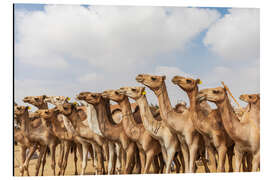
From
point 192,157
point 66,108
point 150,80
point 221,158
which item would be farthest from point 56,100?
point 221,158

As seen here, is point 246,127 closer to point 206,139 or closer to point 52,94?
point 206,139

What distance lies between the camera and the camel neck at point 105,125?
10.4 m

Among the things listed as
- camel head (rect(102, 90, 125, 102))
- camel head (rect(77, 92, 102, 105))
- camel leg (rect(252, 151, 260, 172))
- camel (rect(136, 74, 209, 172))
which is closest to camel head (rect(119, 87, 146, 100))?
camel (rect(136, 74, 209, 172))

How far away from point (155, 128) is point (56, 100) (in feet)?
13.7

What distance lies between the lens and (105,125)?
10.5 metres

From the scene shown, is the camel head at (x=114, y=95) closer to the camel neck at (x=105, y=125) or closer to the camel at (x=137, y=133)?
the camel at (x=137, y=133)

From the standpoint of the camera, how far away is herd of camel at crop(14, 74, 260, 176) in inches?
347

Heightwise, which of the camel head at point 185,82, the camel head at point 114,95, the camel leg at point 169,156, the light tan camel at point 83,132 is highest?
the camel head at point 185,82

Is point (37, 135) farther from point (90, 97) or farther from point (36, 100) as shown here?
point (90, 97)

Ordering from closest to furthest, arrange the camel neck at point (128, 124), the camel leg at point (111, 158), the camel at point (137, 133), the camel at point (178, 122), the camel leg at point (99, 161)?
the camel at point (178, 122) < the camel at point (137, 133) < the camel neck at point (128, 124) < the camel leg at point (111, 158) < the camel leg at point (99, 161)

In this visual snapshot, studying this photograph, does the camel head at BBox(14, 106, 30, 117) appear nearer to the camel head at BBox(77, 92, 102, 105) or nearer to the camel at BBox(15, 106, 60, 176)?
the camel at BBox(15, 106, 60, 176)

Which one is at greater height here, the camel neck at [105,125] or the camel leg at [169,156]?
the camel neck at [105,125]

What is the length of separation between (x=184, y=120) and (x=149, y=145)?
1.20 metres

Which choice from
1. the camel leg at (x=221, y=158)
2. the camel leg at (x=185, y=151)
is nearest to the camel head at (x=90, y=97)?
the camel leg at (x=185, y=151)
